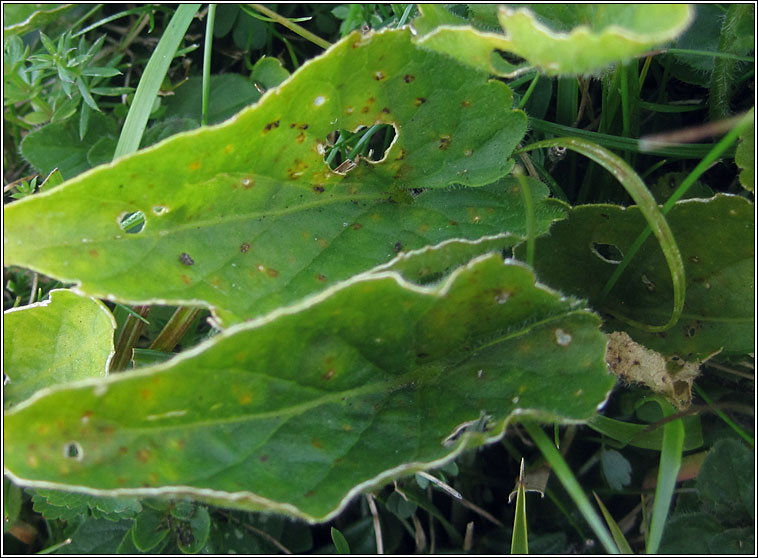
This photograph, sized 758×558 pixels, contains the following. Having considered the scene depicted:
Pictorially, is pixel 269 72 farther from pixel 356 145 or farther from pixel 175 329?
pixel 175 329

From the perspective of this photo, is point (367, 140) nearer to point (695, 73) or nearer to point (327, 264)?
point (327, 264)

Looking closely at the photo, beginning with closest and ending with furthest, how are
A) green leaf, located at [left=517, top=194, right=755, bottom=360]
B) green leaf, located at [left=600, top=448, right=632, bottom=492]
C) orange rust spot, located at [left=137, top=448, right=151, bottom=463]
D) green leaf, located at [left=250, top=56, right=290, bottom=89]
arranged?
orange rust spot, located at [left=137, top=448, right=151, bottom=463], green leaf, located at [left=517, top=194, right=755, bottom=360], green leaf, located at [left=600, top=448, right=632, bottom=492], green leaf, located at [left=250, top=56, right=290, bottom=89]

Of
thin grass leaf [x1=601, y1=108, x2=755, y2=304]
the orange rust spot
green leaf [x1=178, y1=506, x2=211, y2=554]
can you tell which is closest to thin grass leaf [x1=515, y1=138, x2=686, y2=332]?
thin grass leaf [x1=601, y1=108, x2=755, y2=304]

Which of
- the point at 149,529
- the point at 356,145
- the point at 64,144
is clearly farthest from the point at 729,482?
the point at 64,144

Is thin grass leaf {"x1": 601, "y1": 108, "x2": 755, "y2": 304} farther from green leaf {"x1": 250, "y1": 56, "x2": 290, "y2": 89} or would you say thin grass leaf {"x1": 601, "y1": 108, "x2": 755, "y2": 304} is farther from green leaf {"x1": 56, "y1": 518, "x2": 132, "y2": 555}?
green leaf {"x1": 56, "y1": 518, "x2": 132, "y2": 555}

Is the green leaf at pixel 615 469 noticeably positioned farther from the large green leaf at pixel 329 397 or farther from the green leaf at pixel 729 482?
the large green leaf at pixel 329 397

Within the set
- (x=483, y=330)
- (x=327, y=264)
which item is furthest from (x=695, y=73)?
(x=327, y=264)

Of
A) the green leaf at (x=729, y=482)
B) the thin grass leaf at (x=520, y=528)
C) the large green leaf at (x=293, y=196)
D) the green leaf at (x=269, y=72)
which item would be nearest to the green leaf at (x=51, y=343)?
the large green leaf at (x=293, y=196)

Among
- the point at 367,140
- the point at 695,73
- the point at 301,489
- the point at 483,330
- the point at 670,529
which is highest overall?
the point at 695,73

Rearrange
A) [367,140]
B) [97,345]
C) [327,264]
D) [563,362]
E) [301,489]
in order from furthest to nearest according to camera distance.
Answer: [367,140]
[97,345]
[327,264]
[563,362]
[301,489]
